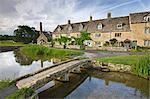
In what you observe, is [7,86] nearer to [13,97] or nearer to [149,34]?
[13,97]

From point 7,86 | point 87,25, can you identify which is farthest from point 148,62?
point 87,25

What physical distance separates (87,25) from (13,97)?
161 ft

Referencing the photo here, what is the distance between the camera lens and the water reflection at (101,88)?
47.9ft

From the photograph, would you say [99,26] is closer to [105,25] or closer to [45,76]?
[105,25]

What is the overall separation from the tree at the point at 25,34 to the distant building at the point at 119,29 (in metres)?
35.5

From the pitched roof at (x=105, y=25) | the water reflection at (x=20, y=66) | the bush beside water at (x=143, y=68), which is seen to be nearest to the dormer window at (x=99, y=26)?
the pitched roof at (x=105, y=25)

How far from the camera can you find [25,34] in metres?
96.2

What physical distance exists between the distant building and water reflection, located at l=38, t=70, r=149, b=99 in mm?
25174

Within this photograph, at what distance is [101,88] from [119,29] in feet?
112

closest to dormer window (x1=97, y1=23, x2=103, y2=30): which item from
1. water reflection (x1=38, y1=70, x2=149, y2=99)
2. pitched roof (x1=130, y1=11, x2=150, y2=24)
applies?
pitched roof (x1=130, y1=11, x2=150, y2=24)

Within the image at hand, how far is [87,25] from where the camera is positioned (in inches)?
2269

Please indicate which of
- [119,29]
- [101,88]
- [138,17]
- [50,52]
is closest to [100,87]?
[101,88]

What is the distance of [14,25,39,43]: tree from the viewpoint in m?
90.7

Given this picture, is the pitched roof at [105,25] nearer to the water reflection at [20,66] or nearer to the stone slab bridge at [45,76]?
the water reflection at [20,66]
